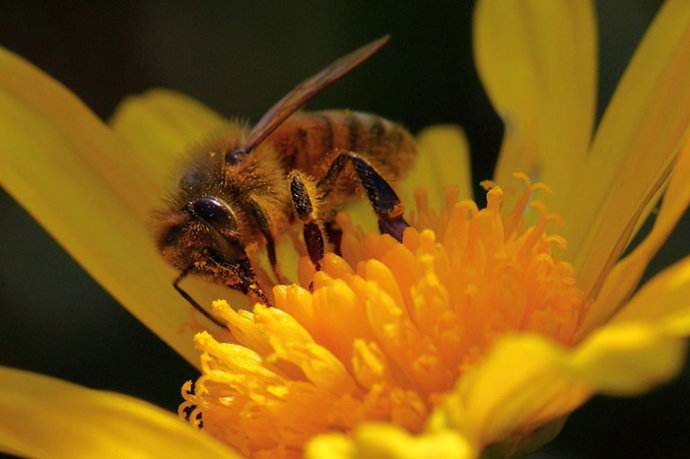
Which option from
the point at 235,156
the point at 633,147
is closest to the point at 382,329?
the point at 235,156

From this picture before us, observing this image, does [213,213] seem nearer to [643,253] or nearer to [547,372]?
[643,253]

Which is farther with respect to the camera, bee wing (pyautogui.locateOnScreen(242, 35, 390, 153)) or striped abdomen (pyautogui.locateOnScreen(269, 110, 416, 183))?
striped abdomen (pyautogui.locateOnScreen(269, 110, 416, 183))

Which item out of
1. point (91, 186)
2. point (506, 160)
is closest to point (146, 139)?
point (91, 186)

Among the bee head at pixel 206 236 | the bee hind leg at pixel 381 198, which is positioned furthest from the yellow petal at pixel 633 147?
the bee head at pixel 206 236

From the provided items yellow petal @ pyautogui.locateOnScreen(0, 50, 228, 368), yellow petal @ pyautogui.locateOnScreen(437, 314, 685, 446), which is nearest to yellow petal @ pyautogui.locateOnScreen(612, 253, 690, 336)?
yellow petal @ pyautogui.locateOnScreen(437, 314, 685, 446)

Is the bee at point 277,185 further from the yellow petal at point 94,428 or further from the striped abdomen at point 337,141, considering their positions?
the yellow petal at point 94,428

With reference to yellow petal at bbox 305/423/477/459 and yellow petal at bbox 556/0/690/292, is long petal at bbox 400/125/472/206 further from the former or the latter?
yellow petal at bbox 305/423/477/459
